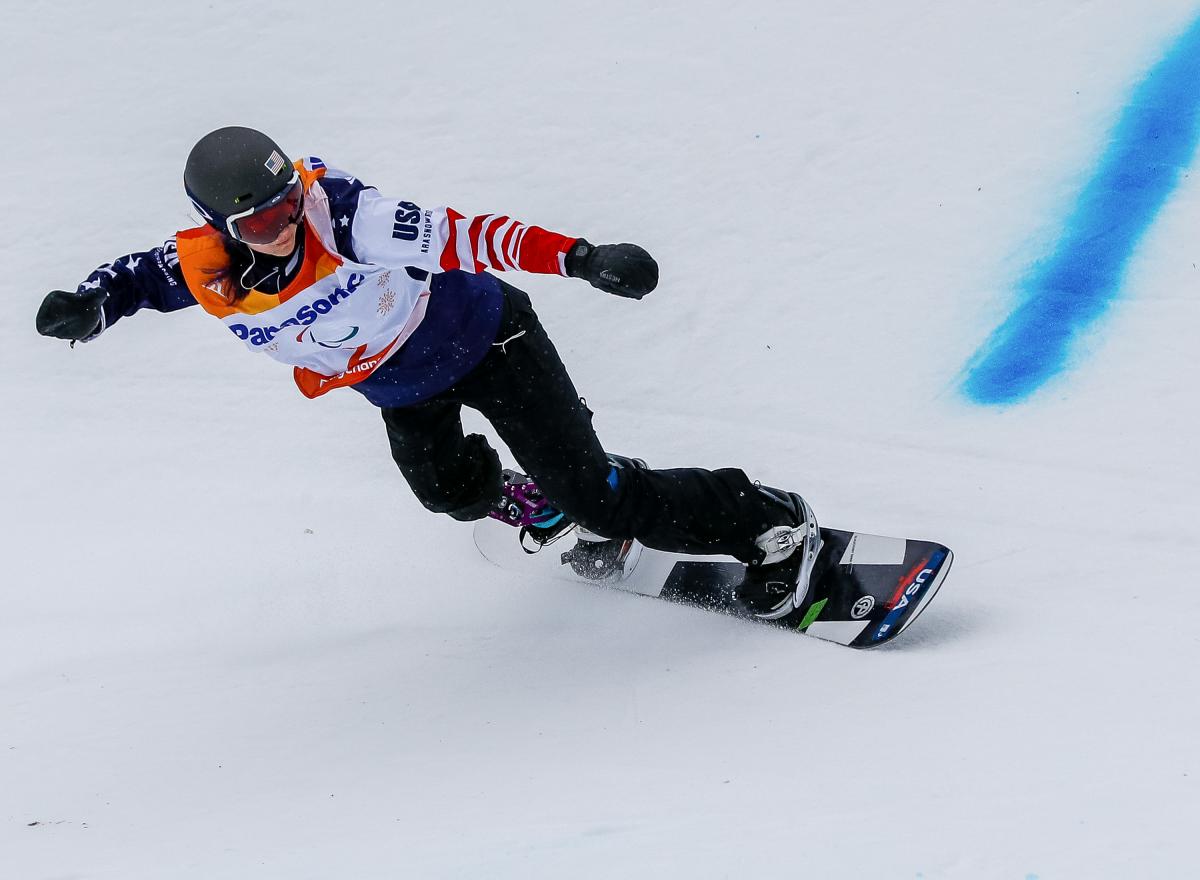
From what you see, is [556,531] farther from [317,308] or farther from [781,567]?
[317,308]

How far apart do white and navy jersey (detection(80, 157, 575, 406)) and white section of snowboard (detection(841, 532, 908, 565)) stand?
123cm

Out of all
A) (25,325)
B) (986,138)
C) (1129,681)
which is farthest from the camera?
(25,325)

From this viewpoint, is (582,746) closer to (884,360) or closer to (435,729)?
(435,729)

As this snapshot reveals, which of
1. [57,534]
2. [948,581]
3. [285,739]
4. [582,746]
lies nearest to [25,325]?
[57,534]

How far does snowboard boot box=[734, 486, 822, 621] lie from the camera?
3250 millimetres

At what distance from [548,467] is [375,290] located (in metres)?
0.64

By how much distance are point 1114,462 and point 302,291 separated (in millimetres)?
2422

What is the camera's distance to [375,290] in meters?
2.75

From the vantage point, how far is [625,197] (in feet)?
15.6

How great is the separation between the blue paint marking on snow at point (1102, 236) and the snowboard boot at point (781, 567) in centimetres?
99

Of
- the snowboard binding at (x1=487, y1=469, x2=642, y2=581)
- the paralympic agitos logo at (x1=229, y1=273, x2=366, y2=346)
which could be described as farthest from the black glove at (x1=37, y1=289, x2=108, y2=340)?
the snowboard binding at (x1=487, y1=469, x2=642, y2=581)

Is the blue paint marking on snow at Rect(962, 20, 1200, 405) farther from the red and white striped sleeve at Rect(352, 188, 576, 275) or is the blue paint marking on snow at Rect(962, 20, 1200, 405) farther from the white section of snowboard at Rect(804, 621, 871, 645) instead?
the red and white striped sleeve at Rect(352, 188, 576, 275)

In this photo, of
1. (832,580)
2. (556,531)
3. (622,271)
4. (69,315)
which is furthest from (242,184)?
(832,580)

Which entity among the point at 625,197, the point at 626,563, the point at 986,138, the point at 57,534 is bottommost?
the point at 57,534
